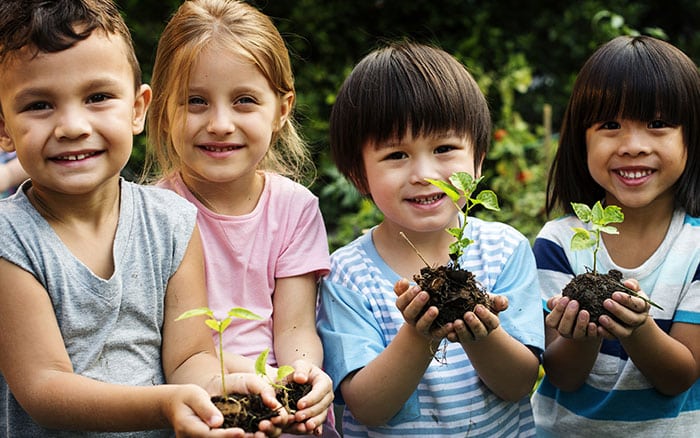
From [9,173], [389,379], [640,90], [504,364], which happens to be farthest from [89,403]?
[9,173]

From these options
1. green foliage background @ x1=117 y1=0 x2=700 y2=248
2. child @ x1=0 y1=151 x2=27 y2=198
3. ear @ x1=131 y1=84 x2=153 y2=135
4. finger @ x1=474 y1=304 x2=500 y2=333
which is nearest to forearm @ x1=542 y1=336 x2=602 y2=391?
finger @ x1=474 y1=304 x2=500 y2=333

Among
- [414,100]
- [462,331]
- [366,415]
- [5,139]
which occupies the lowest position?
[366,415]

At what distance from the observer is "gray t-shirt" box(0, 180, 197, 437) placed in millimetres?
2135

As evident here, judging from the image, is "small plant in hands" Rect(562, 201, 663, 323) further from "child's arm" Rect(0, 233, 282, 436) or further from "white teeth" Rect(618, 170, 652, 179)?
"child's arm" Rect(0, 233, 282, 436)

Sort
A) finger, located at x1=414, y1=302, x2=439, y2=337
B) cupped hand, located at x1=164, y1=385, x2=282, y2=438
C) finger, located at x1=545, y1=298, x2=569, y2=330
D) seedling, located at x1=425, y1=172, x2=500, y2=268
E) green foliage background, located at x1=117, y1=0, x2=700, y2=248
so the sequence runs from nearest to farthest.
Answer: cupped hand, located at x1=164, y1=385, x2=282, y2=438 → finger, located at x1=414, y1=302, x2=439, y2=337 → seedling, located at x1=425, y1=172, x2=500, y2=268 → finger, located at x1=545, y1=298, x2=569, y2=330 → green foliage background, located at x1=117, y1=0, x2=700, y2=248

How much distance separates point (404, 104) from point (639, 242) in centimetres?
94

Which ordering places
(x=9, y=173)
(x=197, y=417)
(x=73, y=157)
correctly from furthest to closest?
1. (x=9, y=173)
2. (x=73, y=157)
3. (x=197, y=417)

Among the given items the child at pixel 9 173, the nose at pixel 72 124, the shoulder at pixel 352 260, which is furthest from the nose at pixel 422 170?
the child at pixel 9 173

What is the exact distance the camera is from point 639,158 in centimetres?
267

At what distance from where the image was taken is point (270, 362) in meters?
2.55

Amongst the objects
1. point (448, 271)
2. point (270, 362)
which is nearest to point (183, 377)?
point (270, 362)

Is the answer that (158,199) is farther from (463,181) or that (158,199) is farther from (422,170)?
(463,181)

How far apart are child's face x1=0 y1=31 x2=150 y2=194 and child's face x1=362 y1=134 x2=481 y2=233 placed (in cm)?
80

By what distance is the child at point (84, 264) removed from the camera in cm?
208
